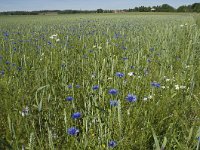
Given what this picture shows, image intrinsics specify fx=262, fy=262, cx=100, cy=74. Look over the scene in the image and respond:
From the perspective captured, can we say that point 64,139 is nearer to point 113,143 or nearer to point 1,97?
point 113,143

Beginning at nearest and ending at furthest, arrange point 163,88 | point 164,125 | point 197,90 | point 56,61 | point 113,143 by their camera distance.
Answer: point 113,143 < point 164,125 < point 163,88 < point 197,90 < point 56,61

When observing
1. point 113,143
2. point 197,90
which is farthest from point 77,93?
point 197,90

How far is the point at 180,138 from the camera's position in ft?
6.28

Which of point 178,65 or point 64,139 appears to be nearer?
point 64,139

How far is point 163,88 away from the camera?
2783mm

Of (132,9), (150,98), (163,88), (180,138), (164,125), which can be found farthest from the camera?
(132,9)

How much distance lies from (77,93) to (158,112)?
0.82 metres

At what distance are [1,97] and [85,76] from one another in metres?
1.03

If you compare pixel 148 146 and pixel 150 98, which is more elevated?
pixel 150 98

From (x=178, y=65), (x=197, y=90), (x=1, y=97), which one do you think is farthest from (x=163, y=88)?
(x=1, y=97)

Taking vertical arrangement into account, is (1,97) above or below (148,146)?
above

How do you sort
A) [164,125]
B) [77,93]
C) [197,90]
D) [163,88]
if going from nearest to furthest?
1. [164,125]
2. [77,93]
3. [163,88]
4. [197,90]

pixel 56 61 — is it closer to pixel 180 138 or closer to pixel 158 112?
pixel 158 112

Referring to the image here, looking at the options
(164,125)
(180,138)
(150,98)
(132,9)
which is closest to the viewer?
(180,138)
